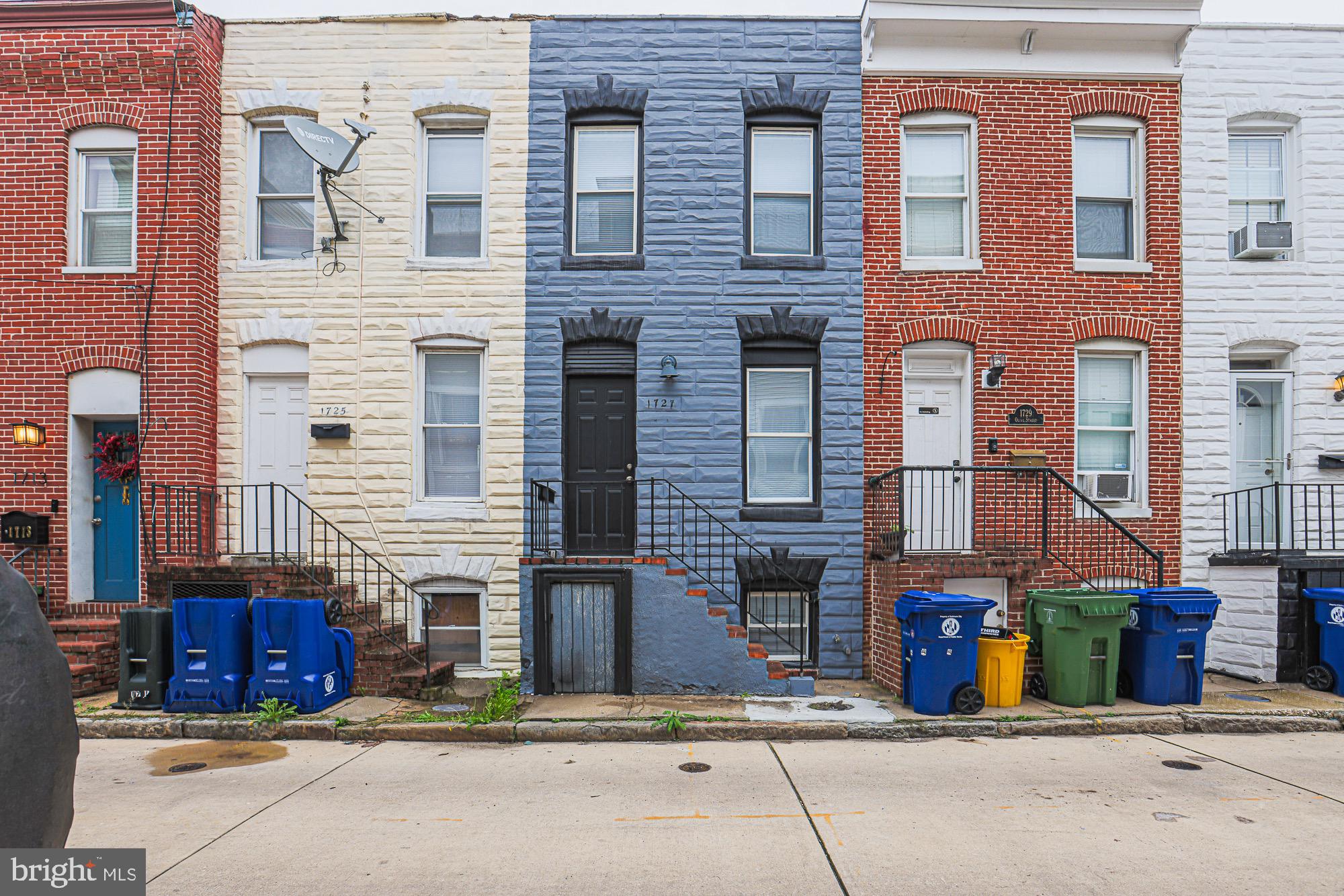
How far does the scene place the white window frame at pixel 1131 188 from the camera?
10.9 m

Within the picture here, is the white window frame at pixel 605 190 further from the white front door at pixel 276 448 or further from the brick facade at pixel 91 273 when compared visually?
the brick facade at pixel 91 273

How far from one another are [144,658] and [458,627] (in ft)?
11.1

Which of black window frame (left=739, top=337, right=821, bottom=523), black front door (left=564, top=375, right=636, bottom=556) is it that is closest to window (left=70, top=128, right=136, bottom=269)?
black front door (left=564, top=375, right=636, bottom=556)

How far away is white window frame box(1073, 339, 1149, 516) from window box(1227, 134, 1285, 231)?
2.35 meters

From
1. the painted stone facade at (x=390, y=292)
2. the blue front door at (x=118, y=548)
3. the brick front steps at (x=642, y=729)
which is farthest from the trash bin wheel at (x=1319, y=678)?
the blue front door at (x=118, y=548)

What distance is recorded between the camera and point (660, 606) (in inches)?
363

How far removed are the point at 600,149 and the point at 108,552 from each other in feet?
26.5

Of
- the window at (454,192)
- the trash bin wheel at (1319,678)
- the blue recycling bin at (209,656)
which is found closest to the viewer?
the blue recycling bin at (209,656)

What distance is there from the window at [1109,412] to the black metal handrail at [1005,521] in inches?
26.8

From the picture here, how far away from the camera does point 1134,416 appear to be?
11.0 metres

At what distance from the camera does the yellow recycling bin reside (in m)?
8.57

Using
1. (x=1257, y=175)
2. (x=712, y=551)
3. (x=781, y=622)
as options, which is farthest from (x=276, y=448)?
(x=1257, y=175)

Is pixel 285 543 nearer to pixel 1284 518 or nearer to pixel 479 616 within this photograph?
pixel 479 616

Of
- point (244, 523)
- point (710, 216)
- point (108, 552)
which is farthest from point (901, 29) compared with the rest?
point (108, 552)
